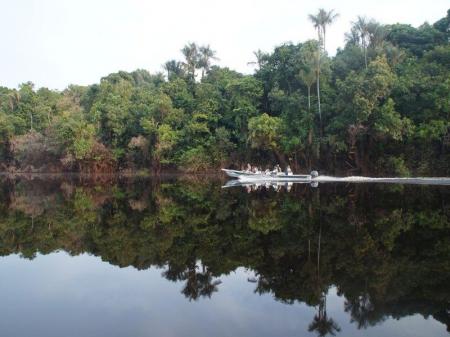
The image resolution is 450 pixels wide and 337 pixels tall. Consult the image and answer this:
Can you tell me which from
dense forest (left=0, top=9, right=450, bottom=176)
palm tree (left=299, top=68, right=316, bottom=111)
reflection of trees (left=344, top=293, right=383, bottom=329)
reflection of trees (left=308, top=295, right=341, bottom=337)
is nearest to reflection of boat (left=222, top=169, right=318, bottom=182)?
dense forest (left=0, top=9, right=450, bottom=176)

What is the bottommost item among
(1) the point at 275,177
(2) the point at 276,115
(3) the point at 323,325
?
(3) the point at 323,325

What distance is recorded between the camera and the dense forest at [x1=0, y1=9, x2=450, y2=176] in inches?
1324

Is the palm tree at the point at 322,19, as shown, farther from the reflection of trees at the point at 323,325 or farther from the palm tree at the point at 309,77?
the reflection of trees at the point at 323,325

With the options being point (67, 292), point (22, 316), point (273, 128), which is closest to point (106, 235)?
point (67, 292)

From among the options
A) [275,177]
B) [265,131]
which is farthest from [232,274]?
[265,131]

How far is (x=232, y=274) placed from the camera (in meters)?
7.88

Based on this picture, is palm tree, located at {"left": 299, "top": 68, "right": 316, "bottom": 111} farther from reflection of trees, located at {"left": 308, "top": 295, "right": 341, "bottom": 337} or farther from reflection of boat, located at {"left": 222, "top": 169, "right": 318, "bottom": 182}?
reflection of trees, located at {"left": 308, "top": 295, "right": 341, "bottom": 337}

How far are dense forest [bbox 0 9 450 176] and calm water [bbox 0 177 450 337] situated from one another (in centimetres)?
2070

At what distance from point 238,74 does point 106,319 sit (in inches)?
1926

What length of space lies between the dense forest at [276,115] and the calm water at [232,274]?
2070cm

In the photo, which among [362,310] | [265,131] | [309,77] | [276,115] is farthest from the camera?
[276,115]

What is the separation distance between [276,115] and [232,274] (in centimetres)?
3756

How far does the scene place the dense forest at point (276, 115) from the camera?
110ft

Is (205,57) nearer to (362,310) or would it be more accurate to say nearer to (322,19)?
(322,19)
